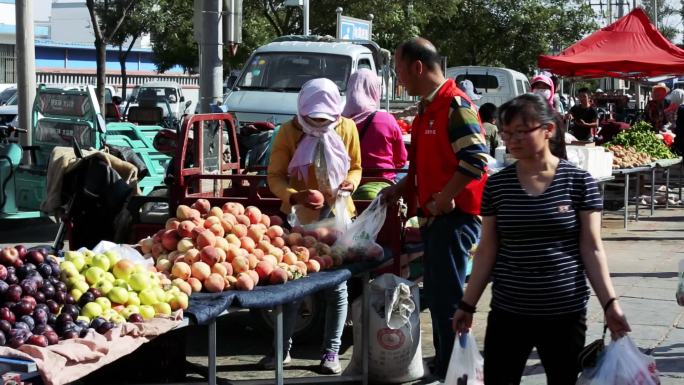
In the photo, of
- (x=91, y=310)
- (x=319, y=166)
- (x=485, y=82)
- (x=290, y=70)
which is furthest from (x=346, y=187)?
(x=485, y=82)

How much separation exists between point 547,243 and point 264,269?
5.96ft

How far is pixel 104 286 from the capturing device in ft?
16.3

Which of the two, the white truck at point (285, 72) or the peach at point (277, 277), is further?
the white truck at point (285, 72)

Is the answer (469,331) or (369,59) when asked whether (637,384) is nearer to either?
(469,331)

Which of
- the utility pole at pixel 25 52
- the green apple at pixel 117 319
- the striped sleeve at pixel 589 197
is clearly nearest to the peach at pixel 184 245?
the green apple at pixel 117 319

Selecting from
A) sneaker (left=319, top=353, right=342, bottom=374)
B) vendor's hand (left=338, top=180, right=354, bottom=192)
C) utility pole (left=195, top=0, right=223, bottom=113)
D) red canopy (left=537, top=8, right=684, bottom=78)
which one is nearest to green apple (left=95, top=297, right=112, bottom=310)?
vendor's hand (left=338, top=180, right=354, bottom=192)

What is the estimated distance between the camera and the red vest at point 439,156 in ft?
19.4

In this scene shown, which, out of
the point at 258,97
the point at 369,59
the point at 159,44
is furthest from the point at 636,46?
the point at 159,44

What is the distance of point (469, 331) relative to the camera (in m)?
4.71

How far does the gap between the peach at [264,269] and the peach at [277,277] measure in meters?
0.02

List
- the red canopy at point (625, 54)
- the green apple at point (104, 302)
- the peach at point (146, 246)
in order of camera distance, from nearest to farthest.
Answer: the green apple at point (104, 302)
the peach at point (146, 246)
the red canopy at point (625, 54)

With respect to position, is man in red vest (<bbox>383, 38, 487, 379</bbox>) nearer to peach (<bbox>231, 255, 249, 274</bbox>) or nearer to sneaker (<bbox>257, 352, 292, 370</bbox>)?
peach (<bbox>231, 255, 249, 274</bbox>)

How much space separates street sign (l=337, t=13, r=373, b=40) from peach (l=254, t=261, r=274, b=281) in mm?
14300

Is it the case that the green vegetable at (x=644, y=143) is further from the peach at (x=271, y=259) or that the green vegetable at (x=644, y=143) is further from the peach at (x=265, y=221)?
the peach at (x=271, y=259)
